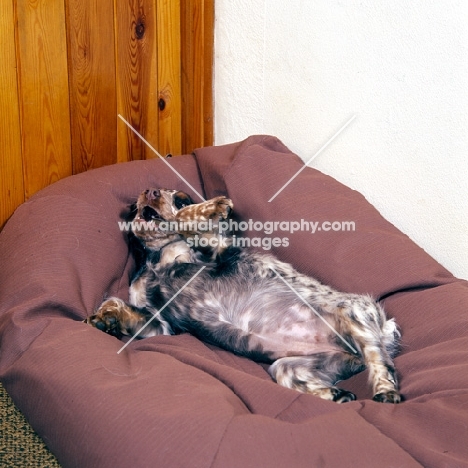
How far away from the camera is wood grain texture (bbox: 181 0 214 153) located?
121 inches

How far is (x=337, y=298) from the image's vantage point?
226cm

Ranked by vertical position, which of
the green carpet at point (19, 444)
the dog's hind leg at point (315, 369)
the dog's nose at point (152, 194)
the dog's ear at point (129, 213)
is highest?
the dog's nose at point (152, 194)

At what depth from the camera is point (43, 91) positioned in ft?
8.79

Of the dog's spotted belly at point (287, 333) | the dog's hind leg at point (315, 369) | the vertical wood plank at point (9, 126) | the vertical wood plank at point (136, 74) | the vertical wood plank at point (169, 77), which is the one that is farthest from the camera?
the vertical wood plank at point (169, 77)

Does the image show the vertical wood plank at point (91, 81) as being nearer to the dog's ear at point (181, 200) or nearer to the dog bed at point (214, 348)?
the dog bed at point (214, 348)

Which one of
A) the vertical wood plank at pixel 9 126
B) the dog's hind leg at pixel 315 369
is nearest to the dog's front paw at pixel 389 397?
the dog's hind leg at pixel 315 369

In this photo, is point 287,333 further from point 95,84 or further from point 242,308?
point 95,84

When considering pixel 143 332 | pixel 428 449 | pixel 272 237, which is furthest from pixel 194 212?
pixel 428 449

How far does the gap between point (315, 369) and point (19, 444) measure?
0.87 m

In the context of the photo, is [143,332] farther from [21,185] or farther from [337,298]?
[21,185]

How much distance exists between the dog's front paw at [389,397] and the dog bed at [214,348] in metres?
0.05

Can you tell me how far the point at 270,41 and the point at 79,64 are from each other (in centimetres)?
80

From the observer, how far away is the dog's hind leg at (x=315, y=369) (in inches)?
81.1

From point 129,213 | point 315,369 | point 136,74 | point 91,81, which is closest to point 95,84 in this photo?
point 91,81
